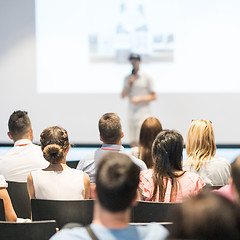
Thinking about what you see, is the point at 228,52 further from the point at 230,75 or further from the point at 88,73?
the point at 88,73

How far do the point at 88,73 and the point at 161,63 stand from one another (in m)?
1.21

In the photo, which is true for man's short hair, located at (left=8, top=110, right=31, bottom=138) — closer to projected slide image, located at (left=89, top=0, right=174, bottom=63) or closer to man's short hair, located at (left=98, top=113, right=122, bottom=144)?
man's short hair, located at (left=98, top=113, right=122, bottom=144)

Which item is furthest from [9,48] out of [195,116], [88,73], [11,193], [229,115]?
[11,193]

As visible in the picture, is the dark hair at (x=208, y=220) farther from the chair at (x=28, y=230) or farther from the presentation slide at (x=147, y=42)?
the presentation slide at (x=147, y=42)

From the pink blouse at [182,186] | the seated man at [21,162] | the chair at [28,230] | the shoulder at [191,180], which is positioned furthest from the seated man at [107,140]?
the chair at [28,230]

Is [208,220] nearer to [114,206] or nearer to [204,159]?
[114,206]

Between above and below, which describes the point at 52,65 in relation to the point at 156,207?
above

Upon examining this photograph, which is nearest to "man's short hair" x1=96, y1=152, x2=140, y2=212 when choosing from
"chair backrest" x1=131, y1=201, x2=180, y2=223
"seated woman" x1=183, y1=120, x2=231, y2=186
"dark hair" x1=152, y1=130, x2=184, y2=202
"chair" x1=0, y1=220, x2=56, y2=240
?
"chair" x1=0, y1=220, x2=56, y2=240

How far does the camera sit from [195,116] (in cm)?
743

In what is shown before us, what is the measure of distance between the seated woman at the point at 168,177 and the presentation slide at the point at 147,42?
4822 millimetres

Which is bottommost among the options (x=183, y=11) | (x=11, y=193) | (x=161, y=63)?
(x=11, y=193)

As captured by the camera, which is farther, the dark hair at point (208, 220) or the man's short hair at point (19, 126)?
the man's short hair at point (19, 126)

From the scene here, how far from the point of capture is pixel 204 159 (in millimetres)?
2973

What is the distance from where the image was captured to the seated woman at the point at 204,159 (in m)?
2.89
